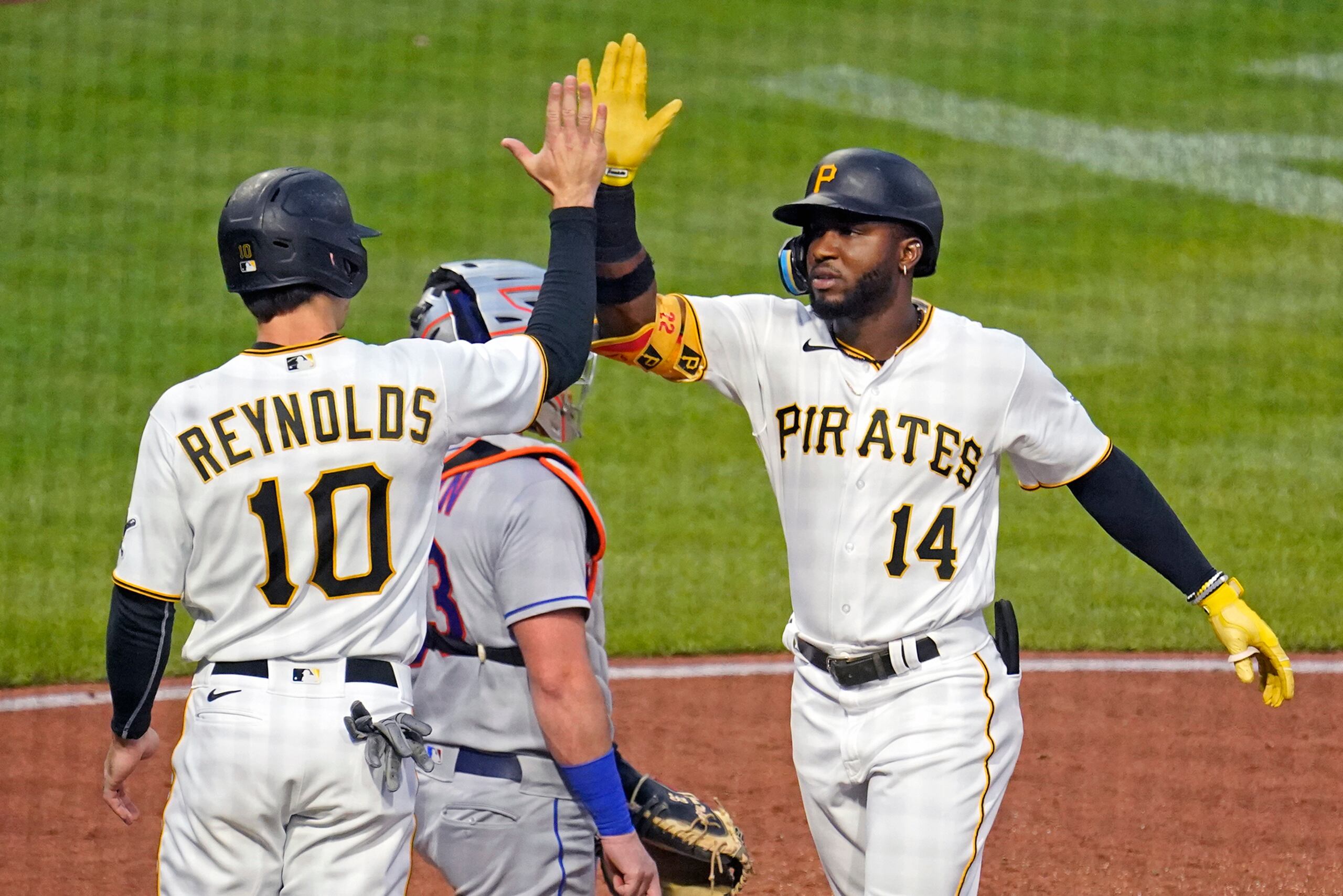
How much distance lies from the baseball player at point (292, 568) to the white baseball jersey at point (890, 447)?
31.2 inches

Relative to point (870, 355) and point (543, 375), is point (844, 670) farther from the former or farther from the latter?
point (543, 375)

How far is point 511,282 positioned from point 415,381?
666 mm

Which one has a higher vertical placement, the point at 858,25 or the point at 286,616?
the point at 858,25

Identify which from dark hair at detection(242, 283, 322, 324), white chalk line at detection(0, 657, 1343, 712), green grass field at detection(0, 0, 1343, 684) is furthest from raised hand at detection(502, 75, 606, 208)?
green grass field at detection(0, 0, 1343, 684)

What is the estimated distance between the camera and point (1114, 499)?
375cm

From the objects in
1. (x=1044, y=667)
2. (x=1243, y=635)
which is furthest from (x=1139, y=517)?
(x=1044, y=667)

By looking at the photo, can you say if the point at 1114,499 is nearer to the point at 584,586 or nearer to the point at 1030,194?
the point at 584,586

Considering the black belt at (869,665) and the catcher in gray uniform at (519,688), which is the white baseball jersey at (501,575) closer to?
the catcher in gray uniform at (519,688)

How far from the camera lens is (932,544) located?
3.52m

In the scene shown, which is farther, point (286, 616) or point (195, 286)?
point (195, 286)

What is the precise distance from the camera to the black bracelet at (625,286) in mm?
3545

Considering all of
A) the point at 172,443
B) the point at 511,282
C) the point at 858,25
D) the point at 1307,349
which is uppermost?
the point at 858,25

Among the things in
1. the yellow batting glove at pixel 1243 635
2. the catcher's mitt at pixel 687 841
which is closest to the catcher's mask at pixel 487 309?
the catcher's mitt at pixel 687 841

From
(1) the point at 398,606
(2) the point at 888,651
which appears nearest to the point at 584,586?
(1) the point at 398,606
